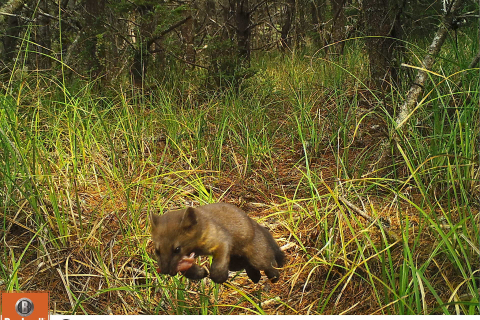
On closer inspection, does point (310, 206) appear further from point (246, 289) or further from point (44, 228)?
point (44, 228)

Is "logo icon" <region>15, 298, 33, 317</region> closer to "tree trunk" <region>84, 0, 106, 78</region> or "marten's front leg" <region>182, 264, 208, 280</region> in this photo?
"marten's front leg" <region>182, 264, 208, 280</region>

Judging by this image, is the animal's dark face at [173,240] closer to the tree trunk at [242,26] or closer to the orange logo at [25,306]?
the orange logo at [25,306]

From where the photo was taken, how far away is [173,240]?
0.74 m

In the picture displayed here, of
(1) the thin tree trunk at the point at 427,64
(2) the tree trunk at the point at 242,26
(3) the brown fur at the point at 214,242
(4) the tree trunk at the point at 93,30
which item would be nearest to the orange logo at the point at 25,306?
(3) the brown fur at the point at 214,242

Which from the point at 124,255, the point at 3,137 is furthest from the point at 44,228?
the point at 3,137

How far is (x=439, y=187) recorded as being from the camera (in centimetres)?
Answer: 165

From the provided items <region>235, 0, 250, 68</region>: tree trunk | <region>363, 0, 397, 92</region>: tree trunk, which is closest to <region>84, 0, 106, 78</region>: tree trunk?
<region>235, 0, 250, 68</region>: tree trunk

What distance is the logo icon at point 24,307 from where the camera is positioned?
921 millimetres

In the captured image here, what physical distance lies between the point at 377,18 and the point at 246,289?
102 inches

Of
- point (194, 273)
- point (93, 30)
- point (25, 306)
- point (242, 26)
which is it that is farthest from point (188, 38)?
point (194, 273)

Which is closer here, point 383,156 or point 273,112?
point 383,156

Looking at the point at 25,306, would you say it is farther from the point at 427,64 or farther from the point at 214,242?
the point at 427,64

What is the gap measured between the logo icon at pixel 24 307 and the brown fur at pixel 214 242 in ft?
1.41

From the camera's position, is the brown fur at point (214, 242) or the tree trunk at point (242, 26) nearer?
the brown fur at point (214, 242)
